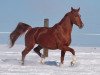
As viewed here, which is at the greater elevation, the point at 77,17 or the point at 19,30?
the point at 77,17

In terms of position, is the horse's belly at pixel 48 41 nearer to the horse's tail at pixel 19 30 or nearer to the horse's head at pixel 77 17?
the horse's tail at pixel 19 30

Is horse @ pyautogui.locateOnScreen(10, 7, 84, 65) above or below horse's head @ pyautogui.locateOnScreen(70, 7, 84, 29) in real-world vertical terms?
below

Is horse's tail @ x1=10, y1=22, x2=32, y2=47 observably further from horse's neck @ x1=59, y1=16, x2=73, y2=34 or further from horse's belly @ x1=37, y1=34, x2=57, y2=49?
horse's neck @ x1=59, y1=16, x2=73, y2=34

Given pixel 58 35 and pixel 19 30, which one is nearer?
pixel 58 35

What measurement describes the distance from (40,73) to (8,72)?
31.2 inches

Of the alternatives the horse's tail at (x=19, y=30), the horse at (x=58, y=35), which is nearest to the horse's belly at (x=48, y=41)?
the horse at (x=58, y=35)

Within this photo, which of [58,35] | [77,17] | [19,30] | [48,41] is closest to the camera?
[77,17]

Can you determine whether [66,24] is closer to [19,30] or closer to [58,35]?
[58,35]

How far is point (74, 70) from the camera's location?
10.5m

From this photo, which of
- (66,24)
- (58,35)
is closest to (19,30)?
(58,35)

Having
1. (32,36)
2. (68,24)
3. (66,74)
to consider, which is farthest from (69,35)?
(66,74)

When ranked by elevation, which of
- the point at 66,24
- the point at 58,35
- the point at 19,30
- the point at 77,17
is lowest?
the point at 58,35

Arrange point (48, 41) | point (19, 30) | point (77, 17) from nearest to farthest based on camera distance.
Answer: point (77, 17) < point (48, 41) < point (19, 30)

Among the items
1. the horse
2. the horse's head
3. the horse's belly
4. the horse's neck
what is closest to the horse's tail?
the horse
